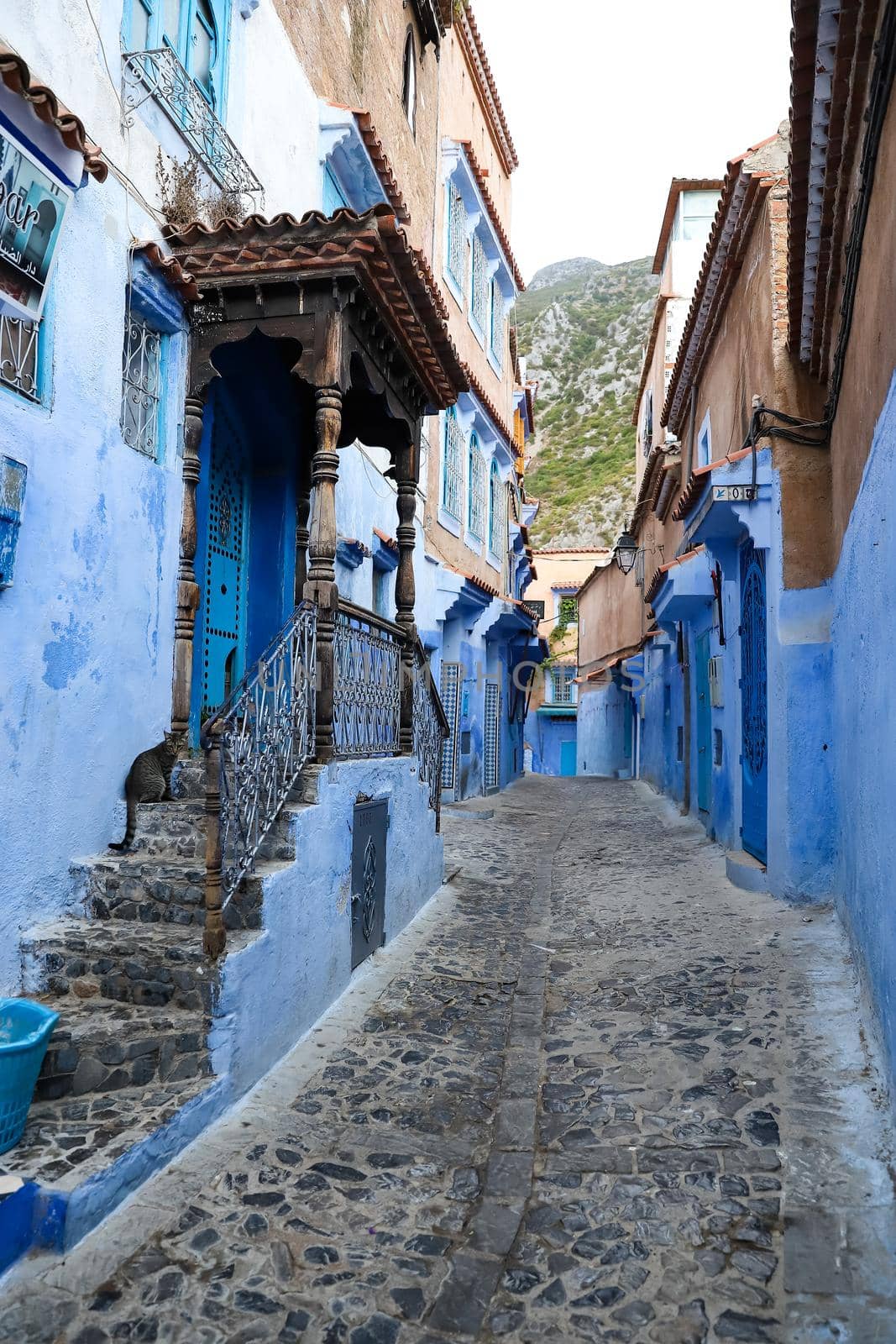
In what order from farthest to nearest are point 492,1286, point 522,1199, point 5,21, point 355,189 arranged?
point 355,189
point 5,21
point 522,1199
point 492,1286

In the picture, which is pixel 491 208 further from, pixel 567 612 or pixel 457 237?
pixel 567 612

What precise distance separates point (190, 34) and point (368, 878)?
5.69 meters

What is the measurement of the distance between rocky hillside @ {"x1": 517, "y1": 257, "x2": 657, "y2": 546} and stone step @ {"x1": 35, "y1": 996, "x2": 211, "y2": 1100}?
43.2 metres

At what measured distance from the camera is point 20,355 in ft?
13.7

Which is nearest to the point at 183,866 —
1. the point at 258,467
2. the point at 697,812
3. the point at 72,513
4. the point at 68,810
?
the point at 68,810

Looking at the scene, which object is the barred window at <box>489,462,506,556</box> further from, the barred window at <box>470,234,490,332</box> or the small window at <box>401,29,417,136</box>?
the small window at <box>401,29,417,136</box>

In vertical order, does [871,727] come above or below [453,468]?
below

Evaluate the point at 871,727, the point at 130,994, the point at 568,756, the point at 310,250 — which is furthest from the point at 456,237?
the point at 568,756

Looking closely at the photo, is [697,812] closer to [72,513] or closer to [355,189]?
[355,189]

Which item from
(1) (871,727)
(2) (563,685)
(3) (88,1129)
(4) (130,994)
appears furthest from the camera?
(2) (563,685)

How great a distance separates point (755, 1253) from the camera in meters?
3.10

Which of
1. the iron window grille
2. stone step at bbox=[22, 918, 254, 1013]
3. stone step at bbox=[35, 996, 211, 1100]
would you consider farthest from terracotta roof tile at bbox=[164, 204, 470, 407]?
the iron window grille

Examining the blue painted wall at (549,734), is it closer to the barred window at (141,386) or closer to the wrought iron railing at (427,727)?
the wrought iron railing at (427,727)

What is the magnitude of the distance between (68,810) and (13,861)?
16.9 inches
